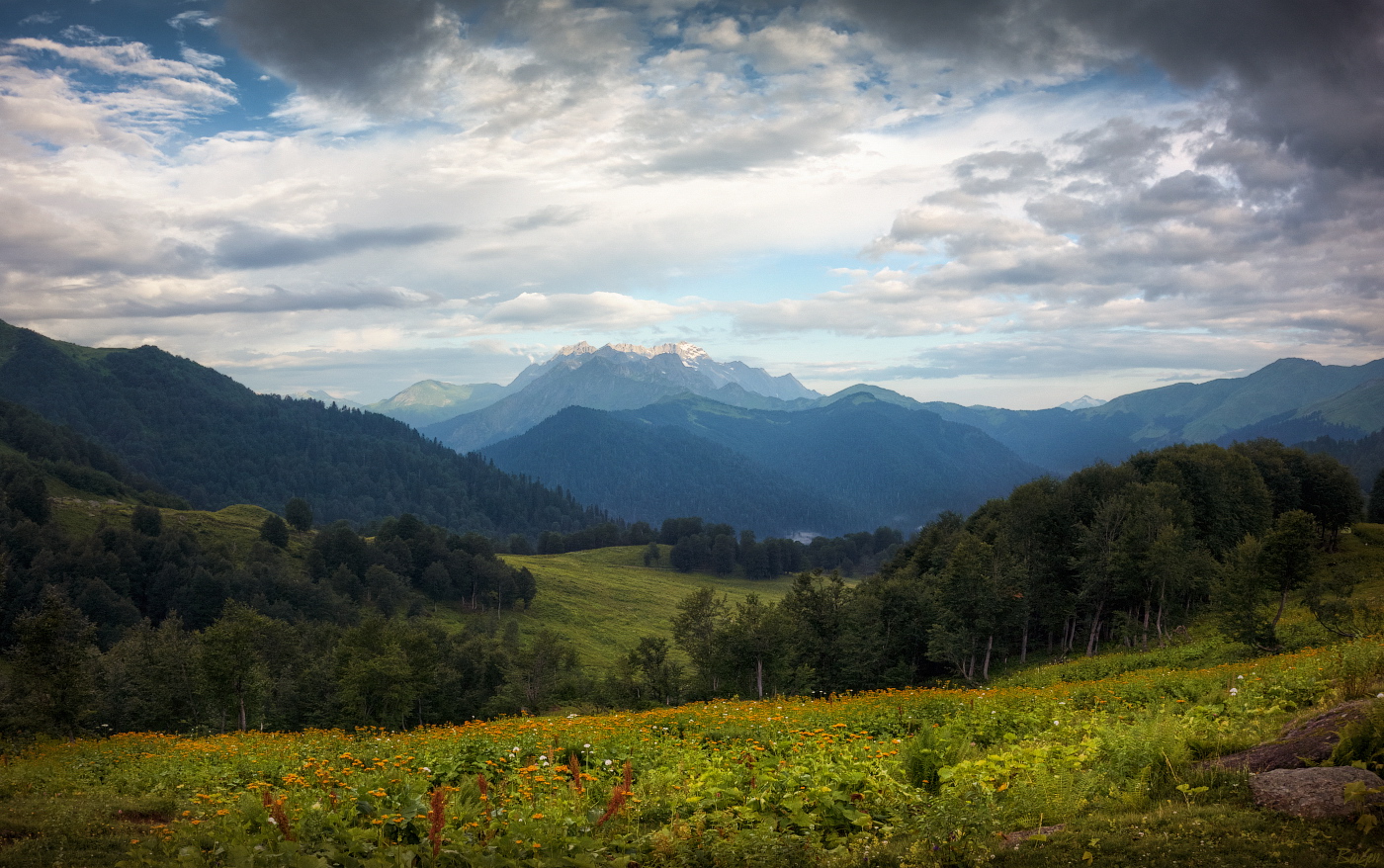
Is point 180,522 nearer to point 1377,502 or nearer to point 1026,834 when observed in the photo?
point 1026,834

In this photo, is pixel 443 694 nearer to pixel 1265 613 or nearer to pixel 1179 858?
pixel 1265 613

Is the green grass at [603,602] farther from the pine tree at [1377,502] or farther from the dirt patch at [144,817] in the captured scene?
the pine tree at [1377,502]

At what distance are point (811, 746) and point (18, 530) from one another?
161644 mm

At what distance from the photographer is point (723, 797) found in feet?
32.8

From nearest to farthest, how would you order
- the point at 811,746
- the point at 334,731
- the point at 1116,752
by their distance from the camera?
the point at 1116,752, the point at 811,746, the point at 334,731

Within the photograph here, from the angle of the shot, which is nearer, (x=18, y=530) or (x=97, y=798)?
(x=97, y=798)

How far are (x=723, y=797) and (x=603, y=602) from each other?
143345 mm

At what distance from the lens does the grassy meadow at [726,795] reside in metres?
7.92

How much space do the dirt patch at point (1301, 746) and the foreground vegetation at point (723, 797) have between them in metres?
0.33

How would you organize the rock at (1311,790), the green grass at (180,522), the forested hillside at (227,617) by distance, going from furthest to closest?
the green grass at (180,522), the forested hillside at (227,617), the rock at (1311,790)

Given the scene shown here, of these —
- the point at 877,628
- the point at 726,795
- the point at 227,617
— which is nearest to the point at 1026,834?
the point at 726,795

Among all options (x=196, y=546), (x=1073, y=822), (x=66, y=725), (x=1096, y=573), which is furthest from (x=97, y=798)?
(x=196, y=546)

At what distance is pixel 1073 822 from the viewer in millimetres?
8555

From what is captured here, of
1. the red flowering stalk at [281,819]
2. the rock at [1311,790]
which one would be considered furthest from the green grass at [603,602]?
the rock at [1311,790]
